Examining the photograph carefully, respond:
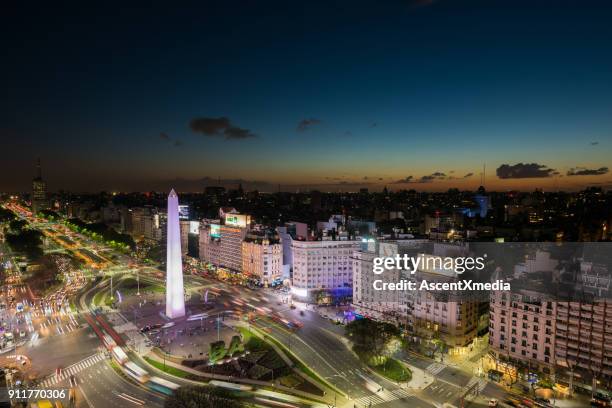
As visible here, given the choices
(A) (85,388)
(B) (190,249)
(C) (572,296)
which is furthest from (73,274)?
(C) (572,296)

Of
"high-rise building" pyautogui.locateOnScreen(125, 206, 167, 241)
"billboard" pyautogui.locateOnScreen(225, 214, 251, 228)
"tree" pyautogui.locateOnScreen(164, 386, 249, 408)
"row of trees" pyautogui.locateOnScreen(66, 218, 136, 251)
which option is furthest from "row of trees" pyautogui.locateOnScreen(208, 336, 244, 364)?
"row of trees" pyautogui.locateOnScreen(66, 218, 136, 251)

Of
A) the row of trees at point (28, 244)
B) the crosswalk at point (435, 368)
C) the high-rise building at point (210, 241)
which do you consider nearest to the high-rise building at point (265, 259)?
the high-rise building at point (210, 241)

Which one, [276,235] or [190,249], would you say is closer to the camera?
[276,235]

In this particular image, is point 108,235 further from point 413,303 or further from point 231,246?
point 413,303

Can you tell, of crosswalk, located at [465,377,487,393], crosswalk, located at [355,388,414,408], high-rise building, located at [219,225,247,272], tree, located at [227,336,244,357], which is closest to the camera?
crosswalk, located at [355,388,414,408]

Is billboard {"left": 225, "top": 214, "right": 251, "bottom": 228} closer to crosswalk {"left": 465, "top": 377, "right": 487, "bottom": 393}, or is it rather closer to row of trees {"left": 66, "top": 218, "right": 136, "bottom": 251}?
row of trees {"left": 66, "top": 218, "right": 136, "bottom": 251}

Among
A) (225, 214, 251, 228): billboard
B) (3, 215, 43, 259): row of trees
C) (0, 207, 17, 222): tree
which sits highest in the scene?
(225, 214, 251, 228): billboard

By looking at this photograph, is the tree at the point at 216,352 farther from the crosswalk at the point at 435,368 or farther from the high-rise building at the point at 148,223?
the high-rise building at the point at 148,223

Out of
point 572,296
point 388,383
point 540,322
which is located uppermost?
point 572,296

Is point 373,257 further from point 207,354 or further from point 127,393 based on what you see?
point 127,393
